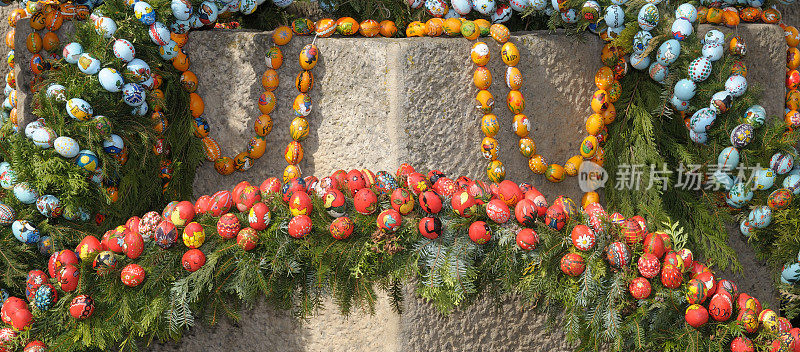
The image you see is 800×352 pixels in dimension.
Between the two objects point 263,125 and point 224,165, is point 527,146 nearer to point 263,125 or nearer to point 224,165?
point 263,125

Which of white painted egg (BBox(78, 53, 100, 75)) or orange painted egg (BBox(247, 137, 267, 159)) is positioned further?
orange painted egg (BBox(247, 137, 267, 159))

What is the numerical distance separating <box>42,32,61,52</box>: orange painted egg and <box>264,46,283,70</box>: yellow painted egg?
669 mm

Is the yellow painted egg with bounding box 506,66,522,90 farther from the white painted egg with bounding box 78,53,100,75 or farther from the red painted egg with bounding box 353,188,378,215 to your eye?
the white painted egg with bounding box 78,53,100,75

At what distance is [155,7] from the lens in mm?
2381

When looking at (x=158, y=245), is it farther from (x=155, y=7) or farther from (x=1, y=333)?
(x=155, y=7)

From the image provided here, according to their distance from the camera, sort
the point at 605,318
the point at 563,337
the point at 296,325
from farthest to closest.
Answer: the point at 563,337, the point at 296,325, the point at 605,318

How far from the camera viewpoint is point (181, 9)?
2.38 metres

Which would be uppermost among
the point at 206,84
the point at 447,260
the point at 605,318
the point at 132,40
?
the point at 132,40

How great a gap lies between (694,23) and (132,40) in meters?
1.89

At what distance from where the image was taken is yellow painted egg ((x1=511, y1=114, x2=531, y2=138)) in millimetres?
2596

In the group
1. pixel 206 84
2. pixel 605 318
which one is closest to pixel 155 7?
pixel 206 84

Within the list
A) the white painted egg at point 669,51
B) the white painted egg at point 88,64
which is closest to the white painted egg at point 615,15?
the white painted egg at point 669,51

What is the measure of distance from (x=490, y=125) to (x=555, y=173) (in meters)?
0.32

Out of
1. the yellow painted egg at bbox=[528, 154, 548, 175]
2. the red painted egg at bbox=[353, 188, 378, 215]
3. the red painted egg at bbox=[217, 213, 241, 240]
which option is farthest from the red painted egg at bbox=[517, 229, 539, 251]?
the red painted egg at bbox=[217, 213, 241, 240]
